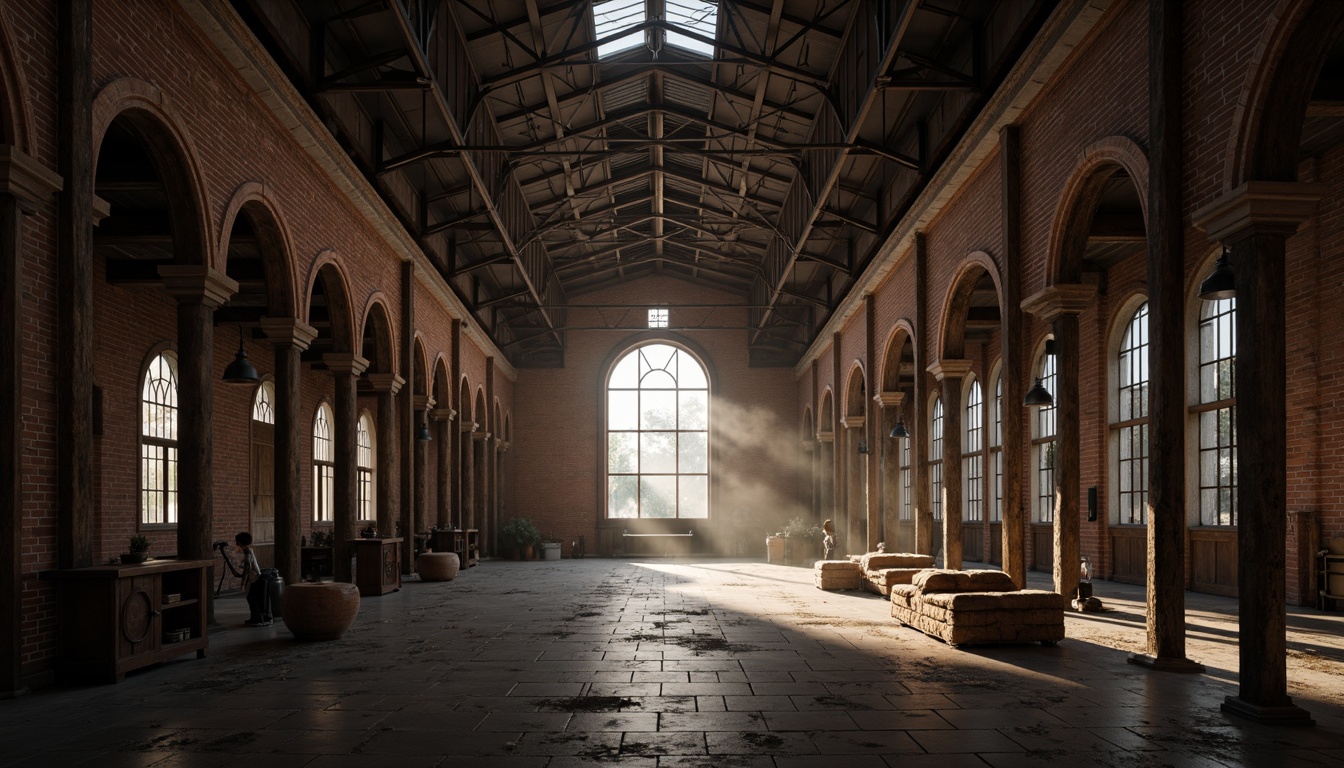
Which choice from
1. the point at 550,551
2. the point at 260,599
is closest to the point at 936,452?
the point at 550,551

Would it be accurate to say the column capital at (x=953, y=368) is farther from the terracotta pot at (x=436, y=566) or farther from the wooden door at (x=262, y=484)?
the wooden door at (x=262, y=484)

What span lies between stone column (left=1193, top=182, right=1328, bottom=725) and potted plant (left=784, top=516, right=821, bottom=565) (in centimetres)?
2103

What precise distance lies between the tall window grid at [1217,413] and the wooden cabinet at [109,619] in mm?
14822

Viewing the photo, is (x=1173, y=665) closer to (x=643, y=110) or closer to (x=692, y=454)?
(x=643, y=110)

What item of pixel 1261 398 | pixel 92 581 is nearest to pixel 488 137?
pixel 92 581

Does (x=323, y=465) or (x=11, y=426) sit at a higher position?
(x=11, y=426)

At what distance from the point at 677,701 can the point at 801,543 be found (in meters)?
21.5

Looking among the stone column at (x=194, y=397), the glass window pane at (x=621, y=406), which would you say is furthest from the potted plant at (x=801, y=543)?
the stone column at (x=194, y=397)

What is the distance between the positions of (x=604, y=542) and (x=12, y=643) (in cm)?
2773

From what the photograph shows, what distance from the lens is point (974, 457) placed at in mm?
26984

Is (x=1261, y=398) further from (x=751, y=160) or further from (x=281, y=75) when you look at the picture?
(x=751, y=160)

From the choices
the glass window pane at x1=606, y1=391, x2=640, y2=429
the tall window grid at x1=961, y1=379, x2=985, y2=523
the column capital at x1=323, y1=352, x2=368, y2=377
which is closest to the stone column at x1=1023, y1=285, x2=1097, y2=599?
the column capital at x1=323, y1=352, x2=368, y2=377

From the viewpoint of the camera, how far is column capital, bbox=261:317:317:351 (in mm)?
13547

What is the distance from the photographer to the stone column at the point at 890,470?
20547 millimetres
